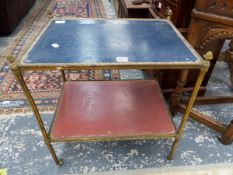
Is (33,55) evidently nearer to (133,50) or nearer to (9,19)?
(133,50)

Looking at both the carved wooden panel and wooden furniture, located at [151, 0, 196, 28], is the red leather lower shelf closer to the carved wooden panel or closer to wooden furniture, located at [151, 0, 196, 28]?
wooden furniture, located at [151, 0, 196, 28]

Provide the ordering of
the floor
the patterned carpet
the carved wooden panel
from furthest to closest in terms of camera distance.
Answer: the patterned carpet → the floor → the carved wooden panel

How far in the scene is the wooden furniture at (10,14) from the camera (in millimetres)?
2482

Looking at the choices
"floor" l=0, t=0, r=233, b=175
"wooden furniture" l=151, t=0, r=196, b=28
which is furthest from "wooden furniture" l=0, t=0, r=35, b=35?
"wooden furniture" l=151, t=0, r=196, b=28

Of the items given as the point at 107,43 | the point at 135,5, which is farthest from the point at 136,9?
the point at 107,43

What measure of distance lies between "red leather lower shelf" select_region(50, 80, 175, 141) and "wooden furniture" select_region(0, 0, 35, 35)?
1.71 m

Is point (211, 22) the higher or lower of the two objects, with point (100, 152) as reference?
higher

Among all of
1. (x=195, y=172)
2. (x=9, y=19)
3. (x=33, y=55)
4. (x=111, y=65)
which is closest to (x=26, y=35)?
(x=9, y=19)

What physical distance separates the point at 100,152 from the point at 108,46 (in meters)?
0.73

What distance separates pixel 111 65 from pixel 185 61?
1.06ft

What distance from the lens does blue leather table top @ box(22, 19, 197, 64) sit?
2.86 ft

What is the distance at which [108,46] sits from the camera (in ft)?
3.19

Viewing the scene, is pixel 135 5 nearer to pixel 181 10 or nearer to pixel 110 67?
pixel 181 10

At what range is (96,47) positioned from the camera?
96 cm
